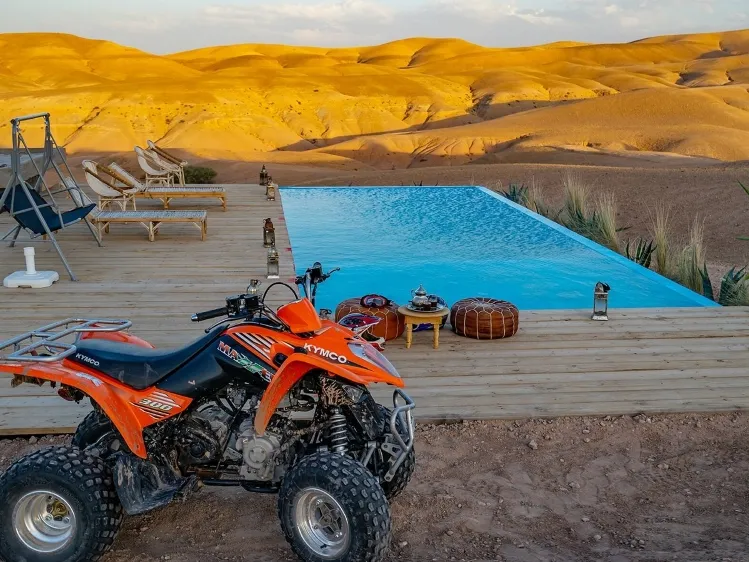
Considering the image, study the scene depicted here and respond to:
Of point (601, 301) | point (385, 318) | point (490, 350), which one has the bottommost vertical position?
point (490, 350)

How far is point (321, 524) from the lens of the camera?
2.69m

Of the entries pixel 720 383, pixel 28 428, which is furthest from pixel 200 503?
pixel 720 383

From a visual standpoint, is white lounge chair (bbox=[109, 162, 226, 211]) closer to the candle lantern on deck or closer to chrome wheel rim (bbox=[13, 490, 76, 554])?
the candle lantern on deck

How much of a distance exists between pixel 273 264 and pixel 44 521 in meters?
3.86

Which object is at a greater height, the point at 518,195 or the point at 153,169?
the point at 153,169

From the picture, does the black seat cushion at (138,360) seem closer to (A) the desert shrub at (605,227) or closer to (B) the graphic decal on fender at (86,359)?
(B) the graphic decal on fender at (86,359)

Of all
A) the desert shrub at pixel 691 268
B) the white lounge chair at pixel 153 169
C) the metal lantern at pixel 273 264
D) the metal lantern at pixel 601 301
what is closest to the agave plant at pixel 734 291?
the desert shrub at pixel 691 268

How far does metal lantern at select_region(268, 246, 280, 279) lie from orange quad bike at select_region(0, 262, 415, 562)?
3577mm

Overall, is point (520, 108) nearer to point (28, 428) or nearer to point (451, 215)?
point (451, 215)

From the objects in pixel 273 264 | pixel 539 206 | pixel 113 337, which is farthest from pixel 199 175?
pixel 113 337

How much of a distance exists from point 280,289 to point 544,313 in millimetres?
1998

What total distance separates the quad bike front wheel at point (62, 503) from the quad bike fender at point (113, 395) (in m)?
0.16

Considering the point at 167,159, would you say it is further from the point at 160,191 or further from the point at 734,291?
the point at 734,291

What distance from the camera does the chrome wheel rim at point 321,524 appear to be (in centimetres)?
260
